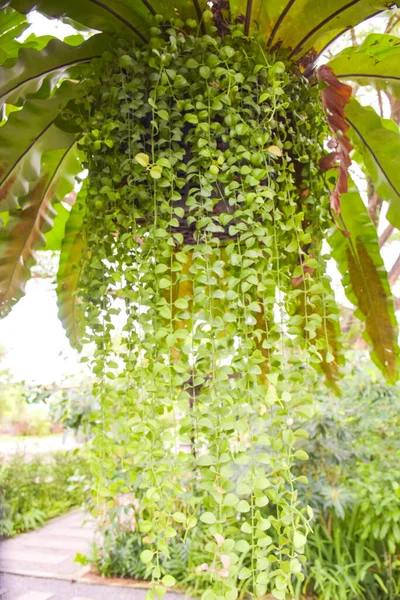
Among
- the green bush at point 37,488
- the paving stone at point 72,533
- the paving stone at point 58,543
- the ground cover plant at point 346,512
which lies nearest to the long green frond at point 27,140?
the green bush at point 37,488

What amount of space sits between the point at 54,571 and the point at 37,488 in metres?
0.42

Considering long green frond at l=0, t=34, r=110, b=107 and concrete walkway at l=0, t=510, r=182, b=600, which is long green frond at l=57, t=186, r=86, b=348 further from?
concrete walkway at l=0, t=510, r=182, b=600

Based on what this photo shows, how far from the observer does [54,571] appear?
2.01 m

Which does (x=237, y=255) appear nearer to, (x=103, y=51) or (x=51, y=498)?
(x=103, y=51)

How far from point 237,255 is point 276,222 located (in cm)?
12

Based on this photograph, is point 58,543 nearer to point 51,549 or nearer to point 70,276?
point 51,549

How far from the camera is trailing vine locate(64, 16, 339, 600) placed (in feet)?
1.86

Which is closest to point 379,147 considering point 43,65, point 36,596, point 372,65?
point 372,65

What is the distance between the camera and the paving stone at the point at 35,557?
1.84 metres

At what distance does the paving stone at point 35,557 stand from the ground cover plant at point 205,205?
1.36 meters

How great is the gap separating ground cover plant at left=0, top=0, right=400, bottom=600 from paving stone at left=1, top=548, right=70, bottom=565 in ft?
4.45

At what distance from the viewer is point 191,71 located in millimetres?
704

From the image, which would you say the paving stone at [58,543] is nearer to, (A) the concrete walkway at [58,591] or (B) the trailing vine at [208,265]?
(A) the concrete walkway at [58,591]

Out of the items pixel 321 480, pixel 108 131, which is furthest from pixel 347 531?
pixel 108 131
